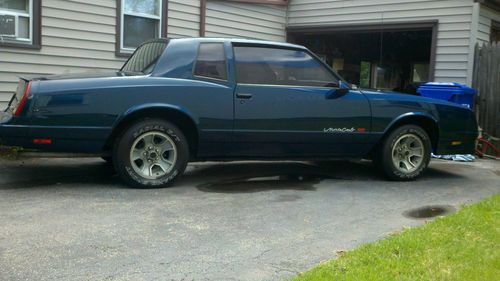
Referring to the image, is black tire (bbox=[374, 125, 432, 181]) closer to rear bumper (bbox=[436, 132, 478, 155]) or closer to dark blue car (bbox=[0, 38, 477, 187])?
dark blue car (bbox=[0, 38, 477, 187])

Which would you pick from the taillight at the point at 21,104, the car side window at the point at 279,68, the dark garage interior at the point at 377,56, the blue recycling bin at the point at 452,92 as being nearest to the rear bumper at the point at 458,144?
the car side window at the point at 279,68

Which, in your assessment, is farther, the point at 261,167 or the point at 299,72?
the point at 261,167

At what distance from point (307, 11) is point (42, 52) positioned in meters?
6.24

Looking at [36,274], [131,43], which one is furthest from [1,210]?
[131,43]

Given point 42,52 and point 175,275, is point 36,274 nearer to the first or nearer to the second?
point 175,275

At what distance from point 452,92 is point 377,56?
752 cm

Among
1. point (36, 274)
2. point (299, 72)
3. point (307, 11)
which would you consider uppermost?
point (307, 11)

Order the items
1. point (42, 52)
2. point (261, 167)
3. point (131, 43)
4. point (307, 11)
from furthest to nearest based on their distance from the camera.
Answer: point (307, 11)
point (131, 43)
point (42, 52)
point (261, 167)

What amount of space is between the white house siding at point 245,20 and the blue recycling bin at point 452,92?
4239 millimetres

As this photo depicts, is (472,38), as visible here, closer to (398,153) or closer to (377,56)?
(398,153)

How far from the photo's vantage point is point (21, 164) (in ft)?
22.9

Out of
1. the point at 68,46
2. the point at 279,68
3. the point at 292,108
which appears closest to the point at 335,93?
the point at 292,108

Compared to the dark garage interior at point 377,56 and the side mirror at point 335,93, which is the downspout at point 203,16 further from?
the side mirror at point 335,93

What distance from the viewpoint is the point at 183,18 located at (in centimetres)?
1030
